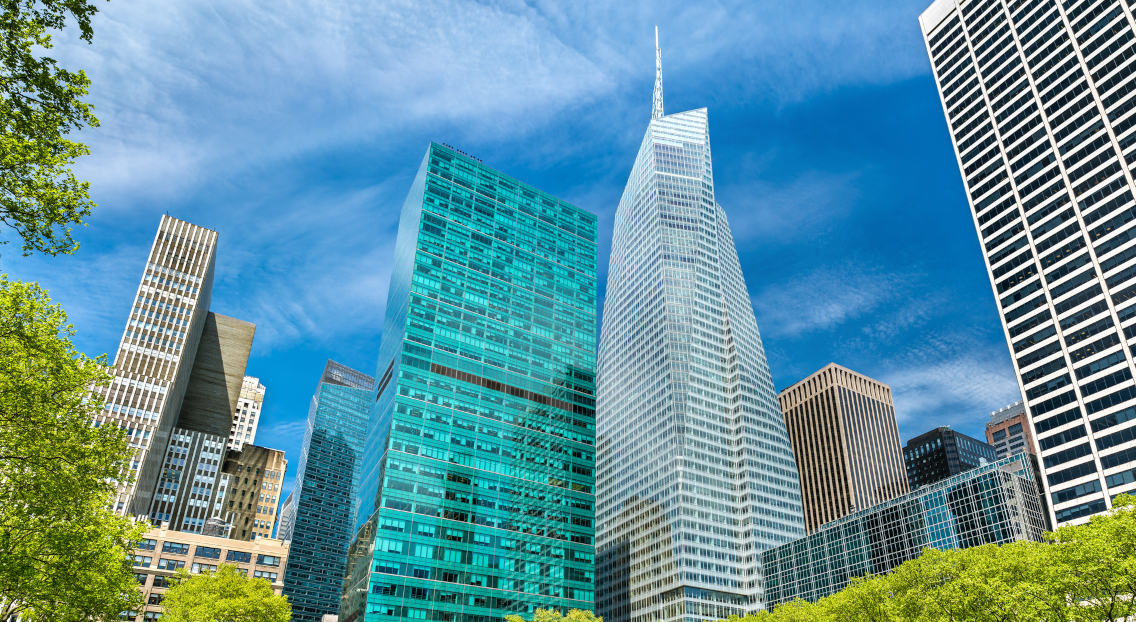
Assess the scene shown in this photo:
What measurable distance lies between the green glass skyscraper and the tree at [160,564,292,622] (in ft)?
135

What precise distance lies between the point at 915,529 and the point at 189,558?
154 m

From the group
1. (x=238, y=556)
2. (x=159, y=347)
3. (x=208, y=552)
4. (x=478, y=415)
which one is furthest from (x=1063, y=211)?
(x=159, y=347)

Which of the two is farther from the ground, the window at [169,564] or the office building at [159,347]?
the office building at [159,347]

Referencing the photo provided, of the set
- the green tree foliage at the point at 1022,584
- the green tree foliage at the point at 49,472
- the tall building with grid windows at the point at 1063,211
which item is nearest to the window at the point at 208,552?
the green tree foliage at the point at 49,472

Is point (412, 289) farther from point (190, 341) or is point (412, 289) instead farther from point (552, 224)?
point (190, 341)

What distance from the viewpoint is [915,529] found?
155 meters

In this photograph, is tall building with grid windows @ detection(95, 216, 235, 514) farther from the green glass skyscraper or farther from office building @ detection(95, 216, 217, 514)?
the green glass skyscraper

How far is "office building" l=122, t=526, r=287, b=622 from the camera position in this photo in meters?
134

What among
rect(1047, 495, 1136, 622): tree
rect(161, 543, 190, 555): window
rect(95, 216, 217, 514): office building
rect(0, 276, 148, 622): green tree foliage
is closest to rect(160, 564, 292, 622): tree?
rect(0, 276, 148, 622): green tree foliage

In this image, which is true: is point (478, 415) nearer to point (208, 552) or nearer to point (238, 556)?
point (238, 556)

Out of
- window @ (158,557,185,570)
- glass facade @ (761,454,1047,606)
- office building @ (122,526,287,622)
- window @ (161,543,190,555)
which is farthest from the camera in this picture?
glass facade @ (761,454,1047,606)

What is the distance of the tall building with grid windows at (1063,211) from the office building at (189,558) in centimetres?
14715

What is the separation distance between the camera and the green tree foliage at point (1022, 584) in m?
39.8

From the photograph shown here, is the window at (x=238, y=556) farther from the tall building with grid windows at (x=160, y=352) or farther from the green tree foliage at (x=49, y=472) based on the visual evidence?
the green tree foliage at (x=49, y=472)
